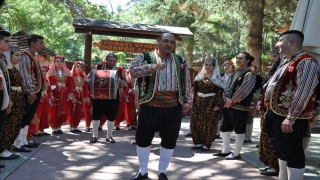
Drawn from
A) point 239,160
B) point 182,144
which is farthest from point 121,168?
point 182,144

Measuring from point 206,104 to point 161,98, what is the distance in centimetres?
257

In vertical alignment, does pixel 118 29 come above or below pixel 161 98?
above

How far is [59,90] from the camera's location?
8.84 metres

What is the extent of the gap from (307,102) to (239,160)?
2756 mm

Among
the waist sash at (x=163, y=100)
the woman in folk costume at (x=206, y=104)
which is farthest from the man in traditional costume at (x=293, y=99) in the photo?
the woman in folk costume at (x=206, y=104)

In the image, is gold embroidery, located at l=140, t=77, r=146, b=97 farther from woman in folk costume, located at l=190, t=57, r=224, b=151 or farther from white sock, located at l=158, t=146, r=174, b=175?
woman in folk costume, located at l=190, t=57, r=224, b=151

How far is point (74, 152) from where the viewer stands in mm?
6695

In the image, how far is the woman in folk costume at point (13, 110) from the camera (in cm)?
564

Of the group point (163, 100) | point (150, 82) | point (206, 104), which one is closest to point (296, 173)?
point (163, 100)

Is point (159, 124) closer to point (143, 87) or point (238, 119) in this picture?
point (143, 87)

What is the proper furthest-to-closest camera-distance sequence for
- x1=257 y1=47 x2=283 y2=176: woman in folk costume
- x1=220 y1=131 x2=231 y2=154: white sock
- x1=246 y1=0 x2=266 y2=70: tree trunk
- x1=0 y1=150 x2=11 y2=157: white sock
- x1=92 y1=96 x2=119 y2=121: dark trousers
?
x1=246 y1=0 x2=266 y2=70: tree trunk → x1=92 y1=96 x2=119 y2=121: dark trousers → x1=220 y1=131 x2=231 y2=154: white sock → x1=0 y1=150 x2=11 y2=157: white sock → x1=257 y1=47 x2=283 y2=176: woman in folk costume

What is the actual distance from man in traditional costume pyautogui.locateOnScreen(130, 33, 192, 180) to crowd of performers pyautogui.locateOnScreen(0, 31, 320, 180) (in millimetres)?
13

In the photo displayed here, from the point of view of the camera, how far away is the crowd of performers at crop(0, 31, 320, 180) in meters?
4.10

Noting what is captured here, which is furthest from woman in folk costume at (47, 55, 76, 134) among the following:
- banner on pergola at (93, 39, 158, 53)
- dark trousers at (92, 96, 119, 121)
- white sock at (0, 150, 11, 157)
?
white sock at (0, 150, 11, 157)
